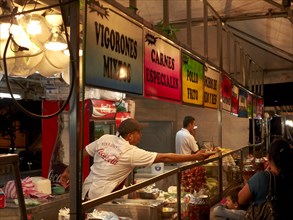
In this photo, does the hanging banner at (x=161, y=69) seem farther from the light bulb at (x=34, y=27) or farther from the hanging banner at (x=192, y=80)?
the light bulb at (x=34, y=27)

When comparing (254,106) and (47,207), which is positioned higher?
(254,106)

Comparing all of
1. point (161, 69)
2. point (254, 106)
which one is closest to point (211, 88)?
Result: point (161, 69)

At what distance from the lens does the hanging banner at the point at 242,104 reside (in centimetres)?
939

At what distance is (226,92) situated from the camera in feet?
24.1

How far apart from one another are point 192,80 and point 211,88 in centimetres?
120

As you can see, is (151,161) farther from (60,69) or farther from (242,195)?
(60,69)

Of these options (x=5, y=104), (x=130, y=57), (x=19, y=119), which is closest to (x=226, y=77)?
(x=130, y=57)

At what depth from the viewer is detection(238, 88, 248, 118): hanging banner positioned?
30.8 feet

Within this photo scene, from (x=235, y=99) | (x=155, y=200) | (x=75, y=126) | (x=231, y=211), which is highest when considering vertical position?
(x=235, y=99)

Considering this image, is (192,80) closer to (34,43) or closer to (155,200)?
(155,200)

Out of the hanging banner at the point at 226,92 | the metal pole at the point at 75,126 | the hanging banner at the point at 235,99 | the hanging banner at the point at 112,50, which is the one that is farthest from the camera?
the hanging banner at the point at 235,99

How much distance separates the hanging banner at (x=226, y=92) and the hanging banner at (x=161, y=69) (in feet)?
9.04

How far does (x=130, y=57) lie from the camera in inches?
123

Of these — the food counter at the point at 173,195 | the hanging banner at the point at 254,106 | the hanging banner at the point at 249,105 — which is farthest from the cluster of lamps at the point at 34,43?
the hanging banner at the point at 254,106
